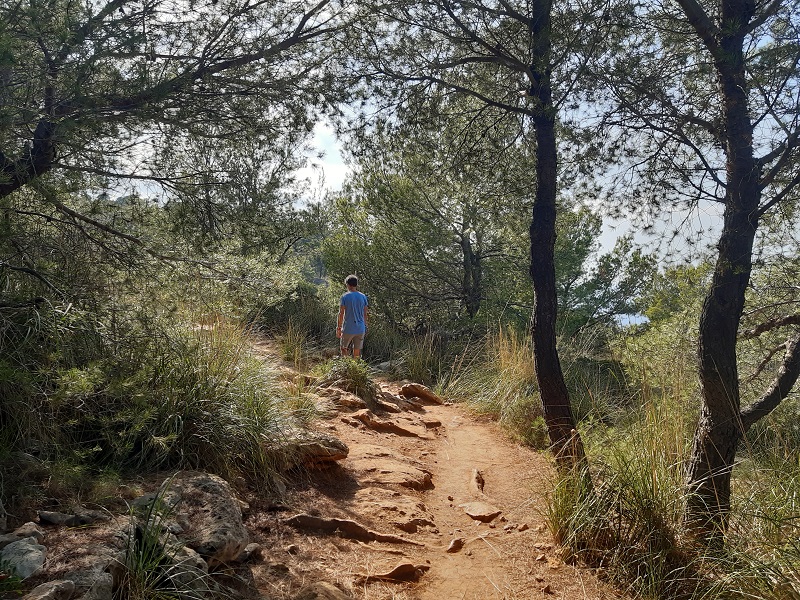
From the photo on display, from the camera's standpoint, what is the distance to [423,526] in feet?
14.4

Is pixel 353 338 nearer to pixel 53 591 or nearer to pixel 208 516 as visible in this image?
pixel 208 516

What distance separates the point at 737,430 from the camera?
3.99 meters

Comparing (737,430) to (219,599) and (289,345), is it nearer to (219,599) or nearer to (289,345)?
(219,599)

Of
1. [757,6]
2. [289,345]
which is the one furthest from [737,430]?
[289,345]

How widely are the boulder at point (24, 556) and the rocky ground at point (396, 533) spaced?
1.5 inches

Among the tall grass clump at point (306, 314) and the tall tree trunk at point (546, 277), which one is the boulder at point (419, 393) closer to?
the tall tree trunk at point (546, 277)

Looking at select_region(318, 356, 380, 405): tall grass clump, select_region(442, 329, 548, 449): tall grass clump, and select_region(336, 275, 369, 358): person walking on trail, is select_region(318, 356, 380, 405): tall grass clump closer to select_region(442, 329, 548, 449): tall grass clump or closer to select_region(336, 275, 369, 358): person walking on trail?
select_region(336, 275, 369, 358): person walking on trail

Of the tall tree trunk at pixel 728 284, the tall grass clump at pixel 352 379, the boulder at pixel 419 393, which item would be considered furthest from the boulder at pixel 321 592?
the boulder at pixel 419 393

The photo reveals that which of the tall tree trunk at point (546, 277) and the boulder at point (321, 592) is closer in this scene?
the boulder at point (321, 592)

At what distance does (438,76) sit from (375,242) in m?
7.61

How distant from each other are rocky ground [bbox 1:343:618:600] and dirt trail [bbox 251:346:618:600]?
10 mm

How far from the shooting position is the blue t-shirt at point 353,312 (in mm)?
9469

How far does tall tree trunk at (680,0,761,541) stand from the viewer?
3988 mm

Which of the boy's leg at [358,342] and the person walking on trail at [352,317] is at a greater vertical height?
the person walking on trail at [352,317]
